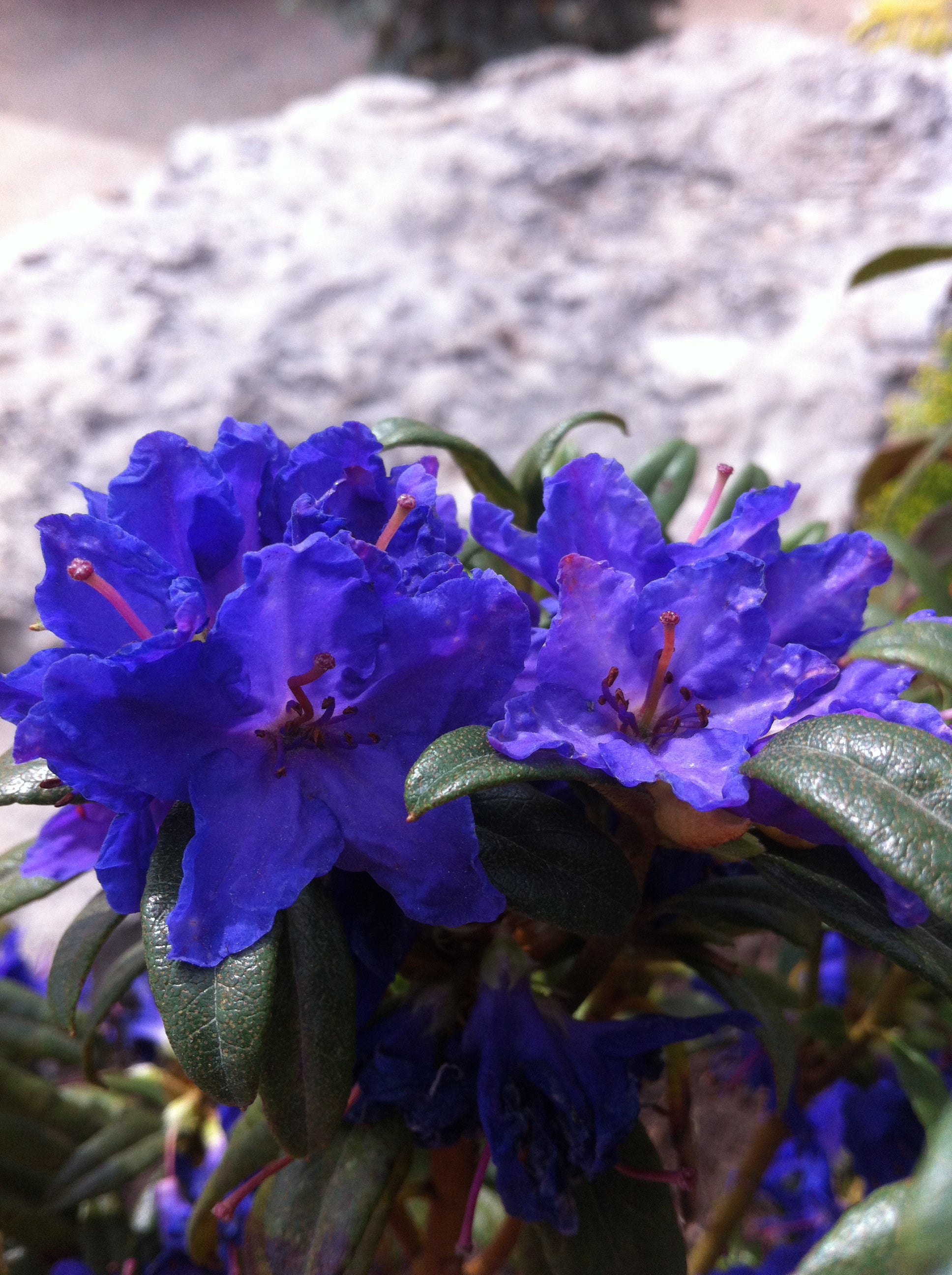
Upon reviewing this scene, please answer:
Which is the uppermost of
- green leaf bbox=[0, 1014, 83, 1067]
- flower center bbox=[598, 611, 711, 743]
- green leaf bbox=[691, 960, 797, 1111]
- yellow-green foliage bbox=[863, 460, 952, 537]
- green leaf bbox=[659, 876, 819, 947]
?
flower center bbox=[598, 611, 711, 743]

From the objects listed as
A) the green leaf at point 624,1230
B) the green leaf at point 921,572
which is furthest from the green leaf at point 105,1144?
the green leaf at point 921,572

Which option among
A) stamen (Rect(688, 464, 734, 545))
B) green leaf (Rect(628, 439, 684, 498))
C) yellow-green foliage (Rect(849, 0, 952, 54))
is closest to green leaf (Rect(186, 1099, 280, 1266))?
stamen (Rect(688, 464, 734, 545))

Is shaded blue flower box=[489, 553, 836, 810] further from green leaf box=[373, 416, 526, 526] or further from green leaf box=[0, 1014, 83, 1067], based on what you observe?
green leaf box=[0, 1014, 83, 1067]

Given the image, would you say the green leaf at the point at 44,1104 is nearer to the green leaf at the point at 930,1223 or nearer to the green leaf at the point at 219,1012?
the green leaf at the point at 219,1012

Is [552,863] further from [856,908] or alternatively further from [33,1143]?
[33,1143]

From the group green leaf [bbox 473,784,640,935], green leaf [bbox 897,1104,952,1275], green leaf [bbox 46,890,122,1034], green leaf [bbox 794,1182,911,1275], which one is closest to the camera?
green leaf [bbox 897,1104,952,1275]

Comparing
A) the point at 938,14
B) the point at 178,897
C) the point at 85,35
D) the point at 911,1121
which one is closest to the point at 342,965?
the point at 178,897

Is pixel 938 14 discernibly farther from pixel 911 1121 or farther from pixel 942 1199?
pixel 942 1199
